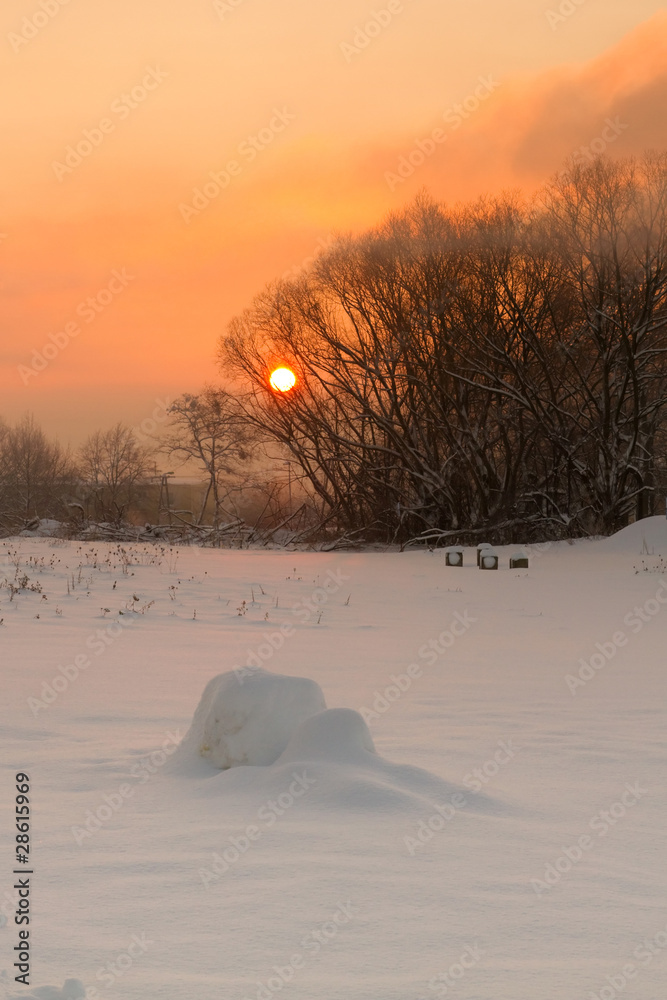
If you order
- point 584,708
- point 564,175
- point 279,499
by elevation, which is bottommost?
point 584,708

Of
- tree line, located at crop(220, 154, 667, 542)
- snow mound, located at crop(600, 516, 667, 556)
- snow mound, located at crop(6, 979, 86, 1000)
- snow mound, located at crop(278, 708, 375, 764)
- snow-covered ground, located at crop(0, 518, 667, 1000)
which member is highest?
tree line, located at crop(220, 154, 667, 542)

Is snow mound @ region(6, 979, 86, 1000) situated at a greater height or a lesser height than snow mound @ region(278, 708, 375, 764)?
lesser

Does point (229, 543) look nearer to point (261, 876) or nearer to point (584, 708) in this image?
point (584, 708)

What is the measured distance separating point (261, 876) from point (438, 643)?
6.15 metres

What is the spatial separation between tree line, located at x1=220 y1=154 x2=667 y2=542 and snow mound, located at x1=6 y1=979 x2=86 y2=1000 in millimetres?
19480

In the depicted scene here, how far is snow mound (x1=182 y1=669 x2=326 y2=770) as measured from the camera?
4.27 meters

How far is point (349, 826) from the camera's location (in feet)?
11.5


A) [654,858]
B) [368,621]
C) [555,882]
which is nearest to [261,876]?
[555,882]

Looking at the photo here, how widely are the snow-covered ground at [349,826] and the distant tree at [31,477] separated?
43629mm

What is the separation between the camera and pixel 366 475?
2436 centimetres

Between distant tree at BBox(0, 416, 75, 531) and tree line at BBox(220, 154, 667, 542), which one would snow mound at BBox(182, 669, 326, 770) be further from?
distant tree at BBox(0, 416, 75, 531)

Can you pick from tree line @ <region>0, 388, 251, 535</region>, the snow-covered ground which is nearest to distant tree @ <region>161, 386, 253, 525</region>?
tree line @ <region>0, 388, 251, 535</region>

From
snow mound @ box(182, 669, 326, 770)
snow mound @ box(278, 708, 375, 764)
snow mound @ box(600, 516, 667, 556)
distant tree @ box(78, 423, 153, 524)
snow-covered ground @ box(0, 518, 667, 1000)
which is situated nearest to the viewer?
snow-covered ground @ box(0, 518, 667, 1000)

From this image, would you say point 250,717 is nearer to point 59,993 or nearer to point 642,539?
point 59,993
